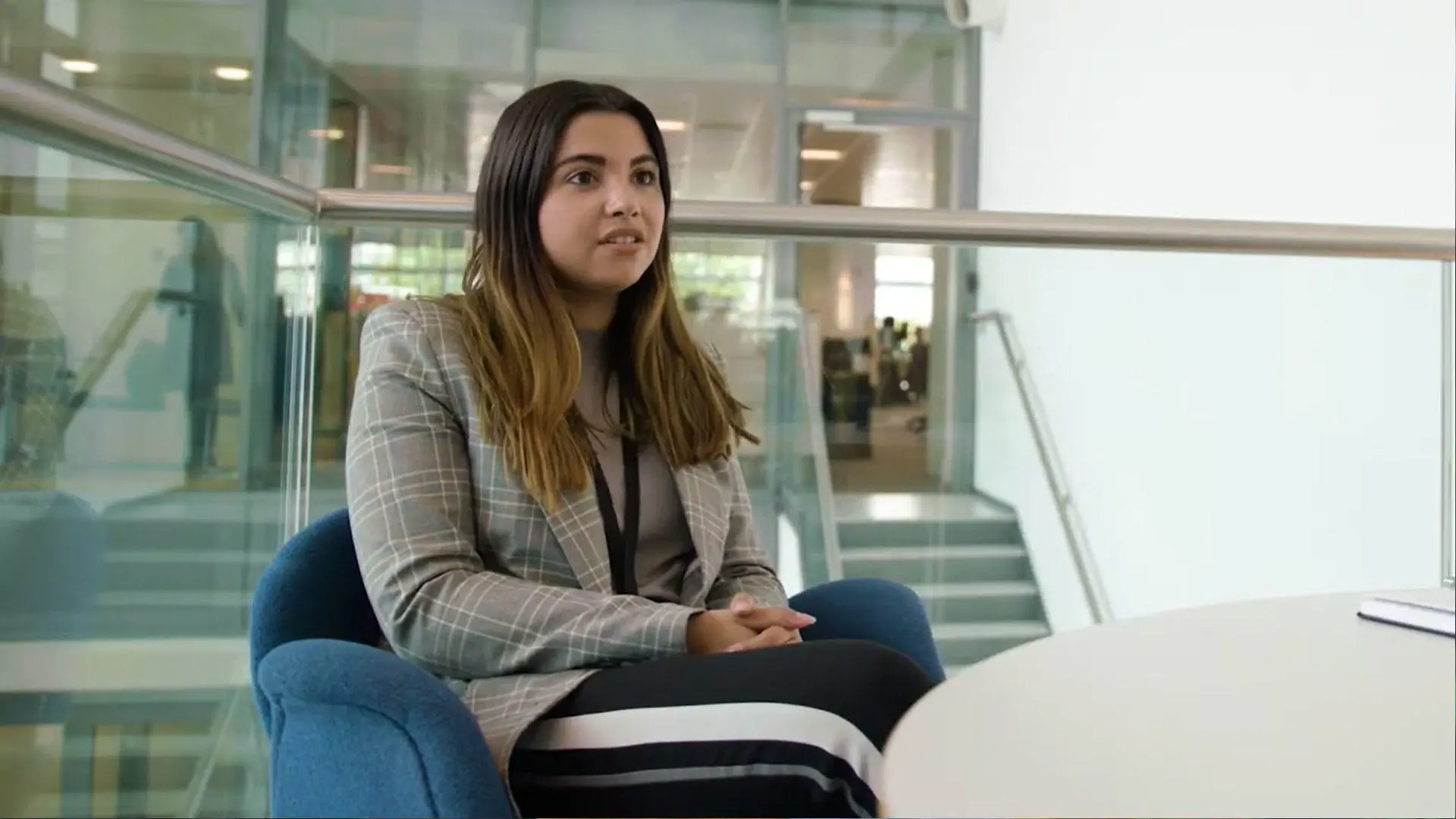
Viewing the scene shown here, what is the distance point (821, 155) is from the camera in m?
7.24

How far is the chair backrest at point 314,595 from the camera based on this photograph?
3.90 ft

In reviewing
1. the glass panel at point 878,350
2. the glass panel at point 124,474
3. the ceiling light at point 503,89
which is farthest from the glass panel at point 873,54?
the glass panel at point 124,474

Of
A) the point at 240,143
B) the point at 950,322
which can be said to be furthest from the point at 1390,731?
the point at 240,143

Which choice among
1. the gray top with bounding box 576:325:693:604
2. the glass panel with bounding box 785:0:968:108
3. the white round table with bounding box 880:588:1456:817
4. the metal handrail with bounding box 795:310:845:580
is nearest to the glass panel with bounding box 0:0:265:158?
the glass panel with bounding box 785:0:968:108

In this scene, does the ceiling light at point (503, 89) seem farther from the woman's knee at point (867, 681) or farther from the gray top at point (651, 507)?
the woman's knee at point (867, 681)

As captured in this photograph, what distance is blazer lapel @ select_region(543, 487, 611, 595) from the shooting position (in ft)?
4.09

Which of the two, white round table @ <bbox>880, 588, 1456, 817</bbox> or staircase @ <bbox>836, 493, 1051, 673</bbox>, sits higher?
white round table @ <bbox>880, 588, 1456, 817</bbox>

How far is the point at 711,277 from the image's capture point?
2.95m

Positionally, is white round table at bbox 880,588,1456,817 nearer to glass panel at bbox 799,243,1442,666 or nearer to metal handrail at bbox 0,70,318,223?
metal handrail at bbox 0,70,318,223

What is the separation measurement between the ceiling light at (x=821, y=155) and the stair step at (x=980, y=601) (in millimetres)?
4247

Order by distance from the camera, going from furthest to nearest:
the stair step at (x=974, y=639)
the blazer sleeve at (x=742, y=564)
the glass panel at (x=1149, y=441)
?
the stair step at (x=974, y=639) < the glass panel at (x=1149, y=441) < the blazer sleeve at (x=742, y=564)

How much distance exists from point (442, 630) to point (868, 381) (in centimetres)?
218

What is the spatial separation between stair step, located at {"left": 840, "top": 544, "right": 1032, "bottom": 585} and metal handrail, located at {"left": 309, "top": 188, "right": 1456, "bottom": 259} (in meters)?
1.03

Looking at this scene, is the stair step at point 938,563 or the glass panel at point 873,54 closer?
the stair step at point 938,563
